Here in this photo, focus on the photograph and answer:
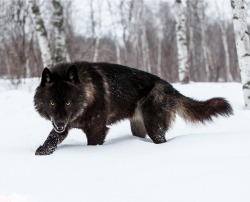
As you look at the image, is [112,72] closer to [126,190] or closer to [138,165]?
[138,165]

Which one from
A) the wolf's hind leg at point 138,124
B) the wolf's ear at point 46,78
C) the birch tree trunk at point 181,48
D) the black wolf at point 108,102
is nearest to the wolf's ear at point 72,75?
the black wolf at point 108,102

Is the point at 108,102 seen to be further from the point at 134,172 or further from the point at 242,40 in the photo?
the point at 242,40

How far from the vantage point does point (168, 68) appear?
2252 cm

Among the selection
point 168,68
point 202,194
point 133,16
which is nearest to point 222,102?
point 202,194

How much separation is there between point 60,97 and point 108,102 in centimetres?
78

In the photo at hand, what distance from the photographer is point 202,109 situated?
5242 mm

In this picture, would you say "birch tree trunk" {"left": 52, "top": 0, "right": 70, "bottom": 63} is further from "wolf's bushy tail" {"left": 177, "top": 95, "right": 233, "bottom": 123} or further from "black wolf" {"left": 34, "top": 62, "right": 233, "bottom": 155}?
"wolf's bushy tail" {"left": 177, "top": 95, "right": 233, "bottom": 123}

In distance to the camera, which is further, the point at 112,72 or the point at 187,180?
the point at 112,72

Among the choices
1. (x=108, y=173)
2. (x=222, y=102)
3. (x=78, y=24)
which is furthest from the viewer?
(x=78, y=24)

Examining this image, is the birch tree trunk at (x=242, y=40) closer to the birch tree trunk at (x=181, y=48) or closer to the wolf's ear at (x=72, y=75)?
the wolf's ear at (x=72, y=75)

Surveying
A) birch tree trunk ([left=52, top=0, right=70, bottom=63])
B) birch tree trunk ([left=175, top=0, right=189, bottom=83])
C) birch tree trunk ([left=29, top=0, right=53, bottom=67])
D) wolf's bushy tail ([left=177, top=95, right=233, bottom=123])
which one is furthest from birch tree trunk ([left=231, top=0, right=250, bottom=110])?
birch tree trunk ([left=175, top=0, right=189, bottom=83])

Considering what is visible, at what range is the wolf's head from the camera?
447 centimetres

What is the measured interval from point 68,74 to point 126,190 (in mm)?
2014

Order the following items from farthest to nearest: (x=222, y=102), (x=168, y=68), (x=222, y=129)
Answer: (x=168, y=68)
(x=222, y=129)
(x=222, y=102)
